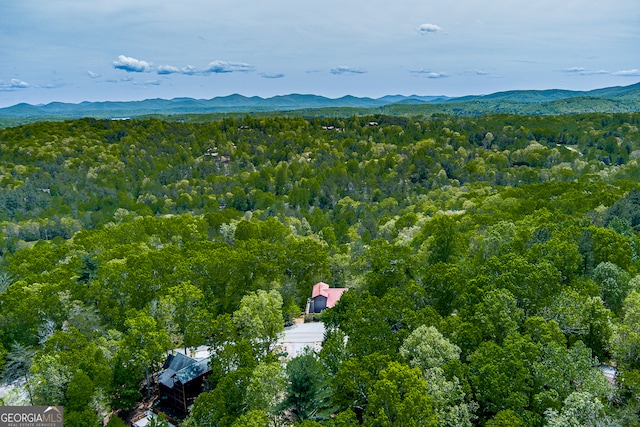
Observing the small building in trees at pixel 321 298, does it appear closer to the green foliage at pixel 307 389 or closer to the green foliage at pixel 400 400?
A: the green foliage at pixel 307 389

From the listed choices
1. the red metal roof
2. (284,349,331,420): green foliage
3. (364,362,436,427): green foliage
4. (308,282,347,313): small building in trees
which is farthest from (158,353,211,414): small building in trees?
the red metal roof

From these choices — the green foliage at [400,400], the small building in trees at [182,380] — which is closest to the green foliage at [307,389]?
the green foliage at [400,400]

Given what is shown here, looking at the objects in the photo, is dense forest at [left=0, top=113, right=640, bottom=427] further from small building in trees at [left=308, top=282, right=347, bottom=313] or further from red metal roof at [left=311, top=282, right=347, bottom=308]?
small building in trees at [left=308, top=282, right=347, bottom=313]

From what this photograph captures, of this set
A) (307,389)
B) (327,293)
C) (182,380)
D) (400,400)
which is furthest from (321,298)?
(400,400)

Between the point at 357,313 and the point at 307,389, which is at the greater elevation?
the point at 357,313

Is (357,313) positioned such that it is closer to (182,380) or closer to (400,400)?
(400,400)

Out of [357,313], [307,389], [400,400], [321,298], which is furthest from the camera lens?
[321,298]

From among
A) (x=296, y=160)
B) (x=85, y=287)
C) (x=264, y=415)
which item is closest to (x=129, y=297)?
(x=85, y=287)
